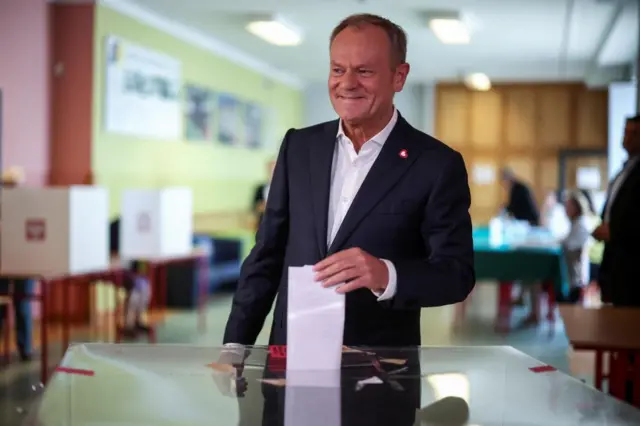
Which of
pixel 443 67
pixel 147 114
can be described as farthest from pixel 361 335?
pixel 443 67

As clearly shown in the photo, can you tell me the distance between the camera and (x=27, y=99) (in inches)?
337

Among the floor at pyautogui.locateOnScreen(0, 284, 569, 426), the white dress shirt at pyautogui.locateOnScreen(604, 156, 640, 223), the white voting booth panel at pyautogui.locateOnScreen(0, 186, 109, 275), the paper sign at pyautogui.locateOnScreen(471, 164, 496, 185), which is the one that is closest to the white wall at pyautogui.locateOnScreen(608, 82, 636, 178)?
the paper sign at pyautogui.locateOnScreen(471, 164, 496, 185)

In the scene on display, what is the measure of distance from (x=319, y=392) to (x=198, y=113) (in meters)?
10.2

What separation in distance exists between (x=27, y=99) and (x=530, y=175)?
1005 cm

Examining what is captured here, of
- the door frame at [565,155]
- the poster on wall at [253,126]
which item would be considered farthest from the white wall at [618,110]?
the poster on wall at [253,126]

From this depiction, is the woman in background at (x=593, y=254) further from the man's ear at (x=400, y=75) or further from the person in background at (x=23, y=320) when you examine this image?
the man's ear at (x=400, y=75)

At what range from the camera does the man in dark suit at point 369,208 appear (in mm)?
1820

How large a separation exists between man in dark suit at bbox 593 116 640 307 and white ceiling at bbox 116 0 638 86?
15.1 feet

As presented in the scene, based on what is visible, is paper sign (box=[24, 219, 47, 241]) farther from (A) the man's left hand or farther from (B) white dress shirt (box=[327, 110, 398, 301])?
(A) the man's left hand

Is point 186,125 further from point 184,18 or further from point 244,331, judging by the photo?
point 244,331

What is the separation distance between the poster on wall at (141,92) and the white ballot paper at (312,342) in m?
7.68

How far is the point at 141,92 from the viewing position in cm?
967

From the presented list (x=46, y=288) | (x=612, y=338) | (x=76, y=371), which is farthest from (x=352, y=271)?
(x=46, y=288)

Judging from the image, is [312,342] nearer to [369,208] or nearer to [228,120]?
[369,208]
